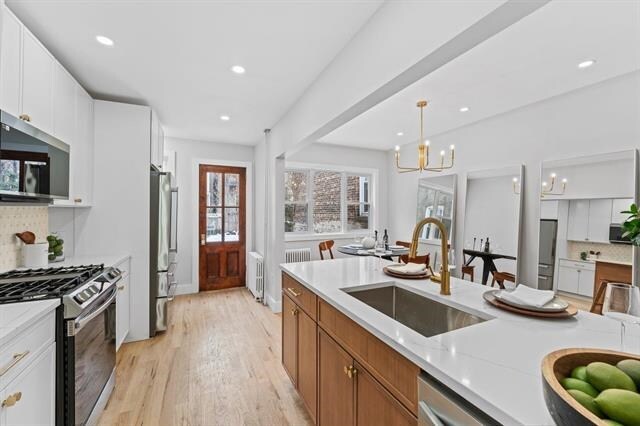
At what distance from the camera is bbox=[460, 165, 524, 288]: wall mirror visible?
3613 mm

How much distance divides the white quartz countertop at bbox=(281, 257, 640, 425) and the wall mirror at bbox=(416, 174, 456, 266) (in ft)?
10.6

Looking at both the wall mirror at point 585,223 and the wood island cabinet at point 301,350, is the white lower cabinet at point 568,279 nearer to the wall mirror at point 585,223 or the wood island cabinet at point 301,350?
the wall mirror at point 585,223

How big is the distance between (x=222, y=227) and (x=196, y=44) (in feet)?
11.3

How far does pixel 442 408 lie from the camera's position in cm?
83

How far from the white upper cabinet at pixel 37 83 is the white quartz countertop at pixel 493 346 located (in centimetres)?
227

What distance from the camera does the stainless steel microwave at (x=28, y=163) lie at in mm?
1579

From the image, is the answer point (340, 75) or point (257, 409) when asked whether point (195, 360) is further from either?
point (340, 75)

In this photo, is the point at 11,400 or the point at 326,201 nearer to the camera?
the point at 11,400

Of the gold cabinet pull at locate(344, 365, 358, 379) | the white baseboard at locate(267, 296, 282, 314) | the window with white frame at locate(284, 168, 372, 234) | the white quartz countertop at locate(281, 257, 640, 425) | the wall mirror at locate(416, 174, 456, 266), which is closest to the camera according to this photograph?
the white quartz countertop at locate(281, 257, 640, 425)

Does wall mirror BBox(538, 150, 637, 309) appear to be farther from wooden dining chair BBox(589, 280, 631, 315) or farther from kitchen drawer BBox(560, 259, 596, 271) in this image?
wooden dining chair BBox(589, 280, 631, 315)

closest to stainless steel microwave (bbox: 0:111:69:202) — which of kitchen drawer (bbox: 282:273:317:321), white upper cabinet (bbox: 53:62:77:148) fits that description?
white upper cabinet (bbox: 53:62:77:148)

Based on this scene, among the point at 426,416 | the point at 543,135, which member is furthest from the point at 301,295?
the point at 543,135

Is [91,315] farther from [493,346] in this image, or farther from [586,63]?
[586,63]

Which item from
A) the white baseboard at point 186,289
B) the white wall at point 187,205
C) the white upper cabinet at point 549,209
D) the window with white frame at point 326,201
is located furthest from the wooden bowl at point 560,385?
the white baseboard at point 186,289
